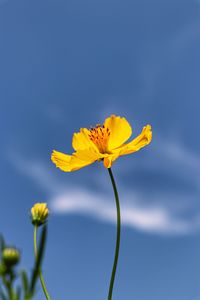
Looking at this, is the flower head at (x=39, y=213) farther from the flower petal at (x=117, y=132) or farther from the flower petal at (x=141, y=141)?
the flower petal at (x=117, y=132)

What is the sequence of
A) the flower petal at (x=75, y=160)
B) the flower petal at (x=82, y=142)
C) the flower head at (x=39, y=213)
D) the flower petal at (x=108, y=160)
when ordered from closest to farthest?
the flower head at (x=39, y=213) < the flower petal at (x=108, y=160) < the flower petal at (x=75, y=160) < the flower petal at (x=82, y=142)

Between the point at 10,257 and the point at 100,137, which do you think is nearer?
the point at 10,257

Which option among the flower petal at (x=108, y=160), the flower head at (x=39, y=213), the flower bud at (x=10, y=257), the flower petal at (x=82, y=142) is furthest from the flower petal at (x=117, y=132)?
the flower bud at (x=10, y=257)

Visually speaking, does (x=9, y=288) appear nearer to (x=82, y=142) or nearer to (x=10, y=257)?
(x=10, y=257)

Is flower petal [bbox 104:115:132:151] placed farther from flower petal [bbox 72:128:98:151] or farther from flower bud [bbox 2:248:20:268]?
flower bud [bbox 2:248:20:268]

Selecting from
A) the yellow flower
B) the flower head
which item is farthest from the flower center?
the flower head

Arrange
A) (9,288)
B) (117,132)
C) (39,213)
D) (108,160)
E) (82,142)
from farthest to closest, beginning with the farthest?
(117,132) < (82,142) < (108,160) < (39,213) < (9,288)

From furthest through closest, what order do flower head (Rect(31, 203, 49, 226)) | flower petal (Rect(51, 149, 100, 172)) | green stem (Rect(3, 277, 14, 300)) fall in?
flower petal (Rect(51, 149, 100, 172))
flower head (Rect(31, 203, 49, 226))
green stem (Rect(3, 277, 14, 300))

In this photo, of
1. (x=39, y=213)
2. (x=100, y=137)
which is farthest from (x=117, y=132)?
(x=39, y=213)
